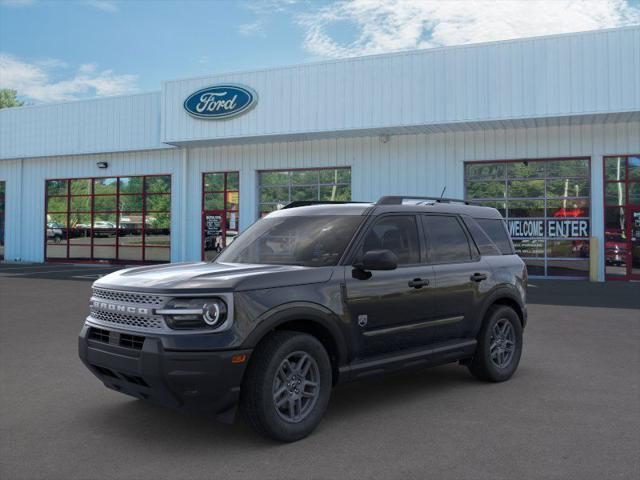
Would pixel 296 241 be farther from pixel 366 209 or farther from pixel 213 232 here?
pixel 213 232

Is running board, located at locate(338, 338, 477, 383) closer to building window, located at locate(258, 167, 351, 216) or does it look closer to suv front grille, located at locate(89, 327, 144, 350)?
suv front grille, located at locate(89, 327, 144, 350)

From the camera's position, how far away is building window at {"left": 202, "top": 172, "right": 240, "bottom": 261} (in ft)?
79.2

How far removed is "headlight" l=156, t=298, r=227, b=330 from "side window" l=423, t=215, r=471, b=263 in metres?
2.32

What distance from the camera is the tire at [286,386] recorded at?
443 cm

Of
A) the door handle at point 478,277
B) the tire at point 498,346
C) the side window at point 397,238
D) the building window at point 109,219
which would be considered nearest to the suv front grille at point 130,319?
the side window at point 397,238

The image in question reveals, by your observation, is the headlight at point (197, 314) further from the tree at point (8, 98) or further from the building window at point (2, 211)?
the tree at point (8, 98)

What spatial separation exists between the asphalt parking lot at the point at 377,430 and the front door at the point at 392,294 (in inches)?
25.4

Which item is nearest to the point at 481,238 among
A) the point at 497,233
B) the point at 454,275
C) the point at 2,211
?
the point at 497,233

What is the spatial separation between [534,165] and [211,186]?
11812mm

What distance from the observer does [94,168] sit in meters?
27.5

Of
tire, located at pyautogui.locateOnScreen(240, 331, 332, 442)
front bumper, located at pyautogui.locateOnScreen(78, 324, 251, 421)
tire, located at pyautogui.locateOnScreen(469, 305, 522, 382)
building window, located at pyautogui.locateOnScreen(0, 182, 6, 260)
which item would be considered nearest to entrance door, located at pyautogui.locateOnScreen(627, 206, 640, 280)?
tire, located at pyautogui.locateOnScreen(469, 305, 522, 382)

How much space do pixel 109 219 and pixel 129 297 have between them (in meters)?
23.8

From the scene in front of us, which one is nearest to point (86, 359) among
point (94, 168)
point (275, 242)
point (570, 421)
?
point (275, 242)

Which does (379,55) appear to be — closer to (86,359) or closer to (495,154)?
(495,154)
